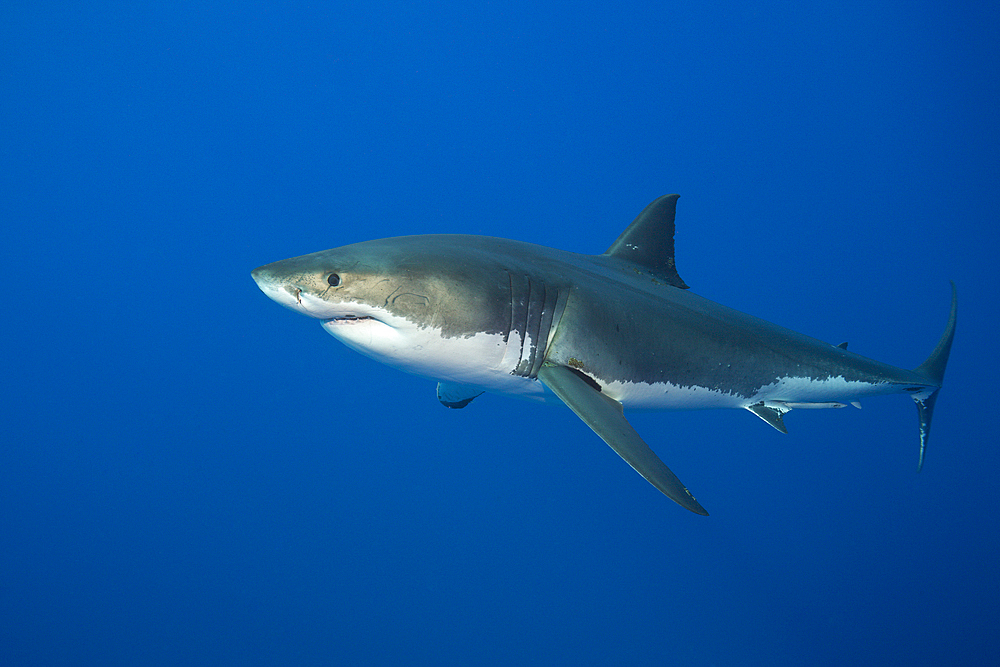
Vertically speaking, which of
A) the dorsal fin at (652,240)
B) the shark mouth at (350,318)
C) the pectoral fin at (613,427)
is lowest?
the pectoral fin at (613,427)

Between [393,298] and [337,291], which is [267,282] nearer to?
[337,291]

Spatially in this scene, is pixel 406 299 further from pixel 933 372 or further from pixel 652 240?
pixel 933 372

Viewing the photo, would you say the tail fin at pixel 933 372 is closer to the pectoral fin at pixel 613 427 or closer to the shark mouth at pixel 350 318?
the pectoral fin at pixel 613 427

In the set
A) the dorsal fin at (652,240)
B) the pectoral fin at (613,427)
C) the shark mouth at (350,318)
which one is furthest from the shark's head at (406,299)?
the dorsal fin at (652,240)

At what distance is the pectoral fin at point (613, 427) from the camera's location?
1685mm

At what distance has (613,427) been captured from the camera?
1.92m

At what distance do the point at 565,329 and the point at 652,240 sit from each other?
136 cm

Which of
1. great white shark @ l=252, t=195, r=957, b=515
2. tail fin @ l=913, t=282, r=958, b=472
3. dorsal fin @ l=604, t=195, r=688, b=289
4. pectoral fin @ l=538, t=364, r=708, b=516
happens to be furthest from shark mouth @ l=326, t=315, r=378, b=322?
tail fin @ l=913, t=282, r=958, b=472

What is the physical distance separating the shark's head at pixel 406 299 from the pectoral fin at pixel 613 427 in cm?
32

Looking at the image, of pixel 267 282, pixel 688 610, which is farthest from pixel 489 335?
pixel 688 610

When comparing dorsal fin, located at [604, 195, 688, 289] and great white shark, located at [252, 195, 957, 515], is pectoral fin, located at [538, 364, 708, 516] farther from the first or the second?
dorsal fin, located at [604, 195, 688, 289]

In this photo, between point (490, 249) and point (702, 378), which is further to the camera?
point (702, 378)

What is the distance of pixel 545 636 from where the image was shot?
7070 millimetres

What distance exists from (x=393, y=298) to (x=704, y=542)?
824cm
